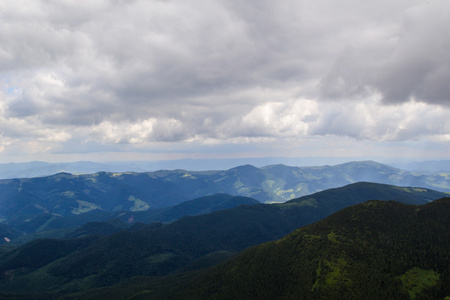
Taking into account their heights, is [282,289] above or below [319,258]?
below

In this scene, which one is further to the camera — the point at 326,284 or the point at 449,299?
the point at 326,284

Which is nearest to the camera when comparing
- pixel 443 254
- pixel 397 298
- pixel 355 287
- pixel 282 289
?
pixel 397 298

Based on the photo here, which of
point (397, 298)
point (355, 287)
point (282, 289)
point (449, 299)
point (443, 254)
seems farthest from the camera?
point (282, 289)

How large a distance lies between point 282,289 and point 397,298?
7268 cm

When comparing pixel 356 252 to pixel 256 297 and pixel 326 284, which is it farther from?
pixel 256 297

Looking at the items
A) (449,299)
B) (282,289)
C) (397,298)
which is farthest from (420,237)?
(282,289)

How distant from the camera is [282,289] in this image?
7667 inches

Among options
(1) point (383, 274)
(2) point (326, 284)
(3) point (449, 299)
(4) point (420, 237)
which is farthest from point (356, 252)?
(3) point (449, 299)

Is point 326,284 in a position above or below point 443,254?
below

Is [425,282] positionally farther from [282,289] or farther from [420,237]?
[282,289]

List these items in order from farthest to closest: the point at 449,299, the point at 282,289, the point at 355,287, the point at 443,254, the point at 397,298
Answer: the point at 282,289
the point at 443,254
the point at 355,287
the point at 397,298
the point at 449,299

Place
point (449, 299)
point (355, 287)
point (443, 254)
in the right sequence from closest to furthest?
point (449, 299), point (355, 287), point (443, 254)

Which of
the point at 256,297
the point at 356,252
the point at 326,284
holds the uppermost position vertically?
the point at 356,252

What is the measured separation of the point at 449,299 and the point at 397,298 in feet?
95.2
